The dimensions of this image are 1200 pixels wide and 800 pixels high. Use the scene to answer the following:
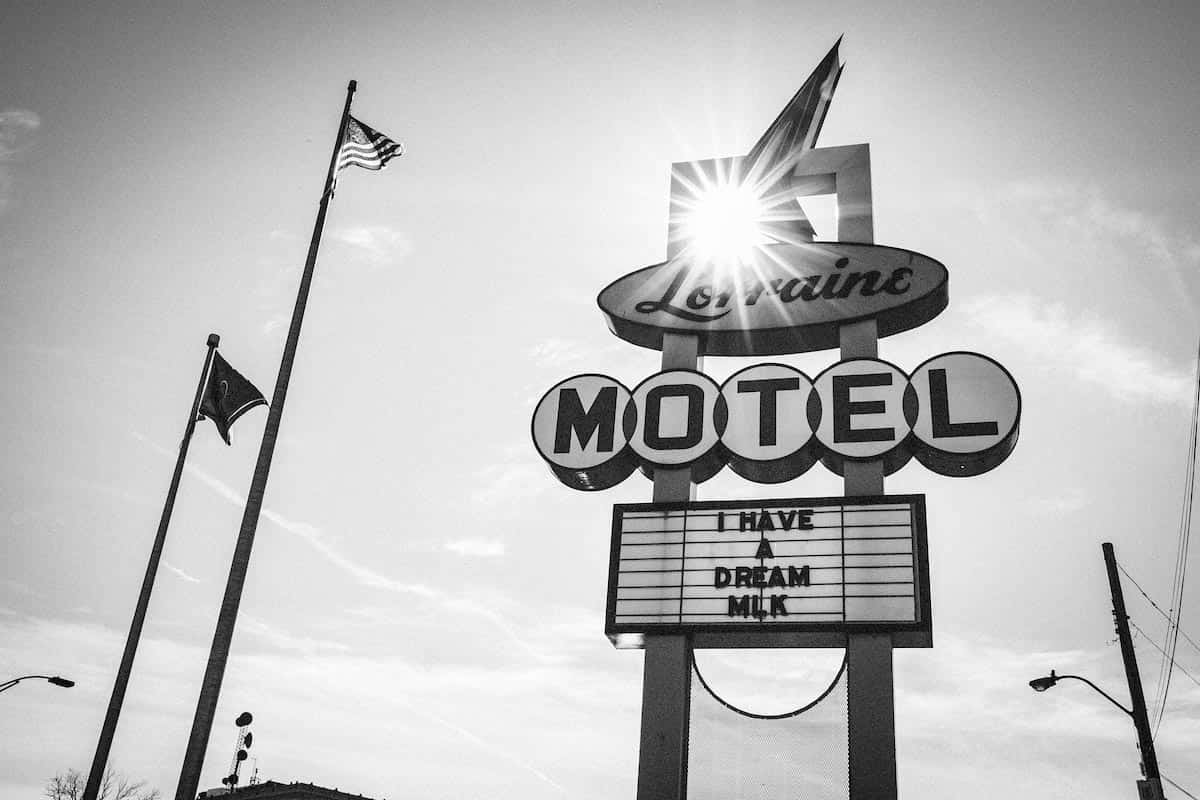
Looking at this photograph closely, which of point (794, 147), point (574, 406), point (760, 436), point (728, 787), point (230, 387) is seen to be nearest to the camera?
point (728, 787)

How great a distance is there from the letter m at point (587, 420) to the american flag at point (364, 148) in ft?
17.6

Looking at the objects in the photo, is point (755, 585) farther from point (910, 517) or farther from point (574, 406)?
point (574, 406)

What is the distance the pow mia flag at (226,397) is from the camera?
17406 millimetres

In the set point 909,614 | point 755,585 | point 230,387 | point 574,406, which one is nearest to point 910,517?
point 909,614

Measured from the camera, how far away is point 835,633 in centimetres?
1179

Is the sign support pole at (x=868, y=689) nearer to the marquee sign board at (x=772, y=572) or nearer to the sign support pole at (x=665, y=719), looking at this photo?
the marquee sign board at (x=772, y=572)

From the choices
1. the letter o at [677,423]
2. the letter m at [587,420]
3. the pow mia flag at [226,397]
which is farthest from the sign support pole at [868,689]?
the pow mia flag at [226,397]

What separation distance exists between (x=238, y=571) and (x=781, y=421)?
7179 mm

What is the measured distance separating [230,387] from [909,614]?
12.2 m

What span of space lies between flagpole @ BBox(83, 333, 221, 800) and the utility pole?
16.6 metres

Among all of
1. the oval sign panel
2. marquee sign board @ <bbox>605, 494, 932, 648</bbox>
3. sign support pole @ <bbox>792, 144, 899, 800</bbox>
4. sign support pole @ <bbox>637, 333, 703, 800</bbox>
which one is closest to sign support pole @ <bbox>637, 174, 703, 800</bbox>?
sign support pole @ <bbox>637, 333, 703, 800</bbox>

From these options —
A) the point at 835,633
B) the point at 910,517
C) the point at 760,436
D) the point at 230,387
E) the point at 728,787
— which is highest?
the point at 230,387

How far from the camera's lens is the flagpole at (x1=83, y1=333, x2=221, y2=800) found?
55.3 feet

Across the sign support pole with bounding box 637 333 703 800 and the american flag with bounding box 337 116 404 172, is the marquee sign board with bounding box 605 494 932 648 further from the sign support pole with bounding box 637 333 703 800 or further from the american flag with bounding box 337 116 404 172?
the american flag with bounding box 337 116 404 172
